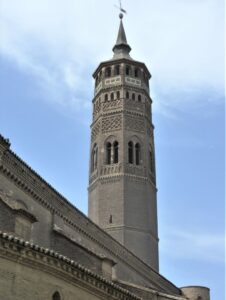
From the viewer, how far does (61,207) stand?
2075 cm

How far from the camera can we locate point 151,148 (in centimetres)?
3616

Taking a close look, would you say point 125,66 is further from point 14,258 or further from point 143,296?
point 14,258

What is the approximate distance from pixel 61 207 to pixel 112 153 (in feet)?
45.3

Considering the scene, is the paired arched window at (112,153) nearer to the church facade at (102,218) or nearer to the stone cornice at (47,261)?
the church facade at (102,218)

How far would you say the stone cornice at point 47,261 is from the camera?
1072cm

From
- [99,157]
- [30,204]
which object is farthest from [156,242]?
[30,204]

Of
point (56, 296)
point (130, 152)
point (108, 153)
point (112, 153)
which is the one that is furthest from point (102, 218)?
point (56, 296)

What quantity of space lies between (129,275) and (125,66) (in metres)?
15.6

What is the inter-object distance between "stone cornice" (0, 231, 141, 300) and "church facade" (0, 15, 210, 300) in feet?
0.07

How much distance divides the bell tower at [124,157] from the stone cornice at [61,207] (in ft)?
10.9

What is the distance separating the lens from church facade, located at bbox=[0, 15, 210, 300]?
37.4ft

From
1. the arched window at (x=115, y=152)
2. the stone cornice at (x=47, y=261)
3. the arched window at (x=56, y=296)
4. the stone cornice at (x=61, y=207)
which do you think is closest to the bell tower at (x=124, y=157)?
the arched window at (x=115, y=152)

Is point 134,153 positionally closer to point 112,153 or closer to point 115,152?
point 115,152

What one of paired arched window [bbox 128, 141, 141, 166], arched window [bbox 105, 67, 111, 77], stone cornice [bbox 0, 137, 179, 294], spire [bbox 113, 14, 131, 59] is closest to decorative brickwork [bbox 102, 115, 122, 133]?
paired arched window [bbox 128, 141, 141, 166]
